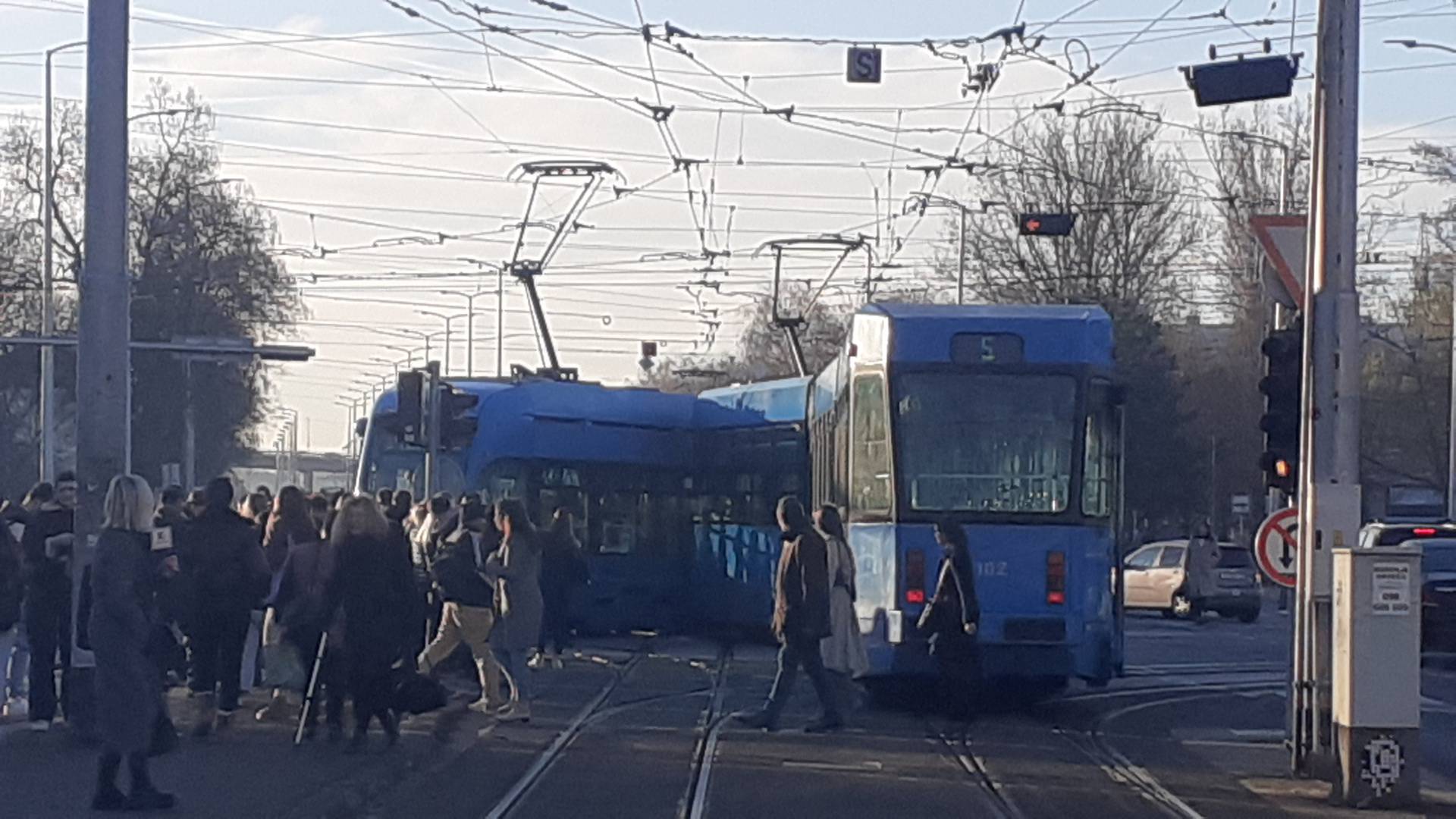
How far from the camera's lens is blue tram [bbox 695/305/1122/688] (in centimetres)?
1786

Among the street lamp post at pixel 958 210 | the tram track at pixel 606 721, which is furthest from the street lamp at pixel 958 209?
the tram track at pixel 606 721

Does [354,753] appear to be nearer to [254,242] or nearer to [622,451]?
Result: [622,451]

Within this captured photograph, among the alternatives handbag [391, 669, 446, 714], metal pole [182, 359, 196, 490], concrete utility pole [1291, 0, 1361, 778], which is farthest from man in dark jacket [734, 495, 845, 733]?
metal pole [182, 359, 196, 490]

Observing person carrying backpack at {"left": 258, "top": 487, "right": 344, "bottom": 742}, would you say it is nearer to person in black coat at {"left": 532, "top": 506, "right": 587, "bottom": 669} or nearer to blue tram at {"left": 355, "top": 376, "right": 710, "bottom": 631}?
person in black coat at {"left": 532, "top": 506, "right": 587, "bottom": 669}

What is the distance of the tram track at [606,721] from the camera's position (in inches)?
511

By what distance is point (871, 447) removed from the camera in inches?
734

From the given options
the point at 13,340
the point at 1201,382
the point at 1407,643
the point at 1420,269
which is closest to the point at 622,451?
the point at 13,340

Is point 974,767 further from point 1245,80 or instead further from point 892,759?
point 1245,80

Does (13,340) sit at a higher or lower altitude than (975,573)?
higher

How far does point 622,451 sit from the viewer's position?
2805 centimetres

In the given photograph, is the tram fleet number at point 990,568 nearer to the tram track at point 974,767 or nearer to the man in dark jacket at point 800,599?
the tram track at point 974,767

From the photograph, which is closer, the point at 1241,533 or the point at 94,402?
the point at 94,402

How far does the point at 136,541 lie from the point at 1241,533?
180 ft

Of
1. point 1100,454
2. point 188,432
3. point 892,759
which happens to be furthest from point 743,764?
point 188,432
